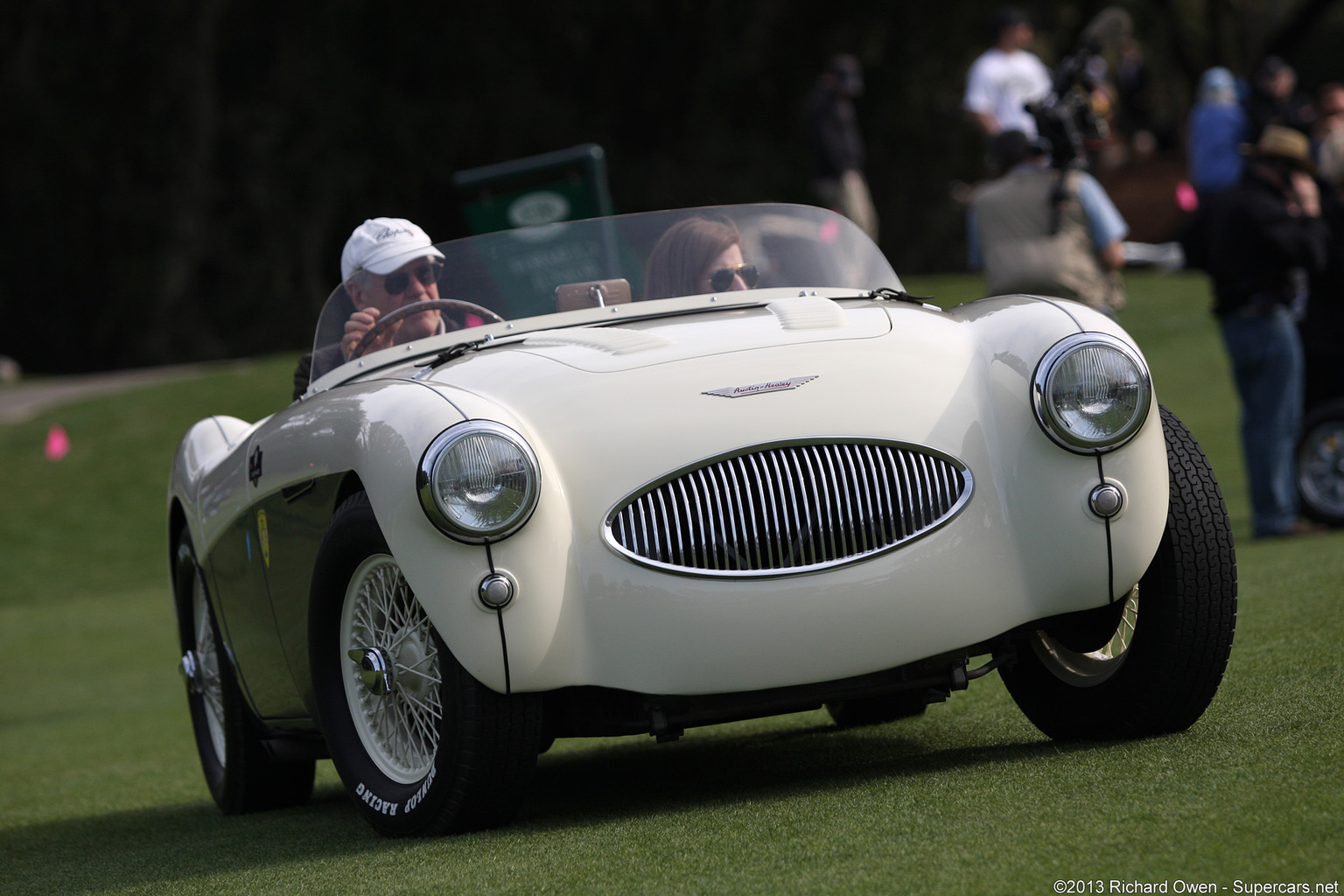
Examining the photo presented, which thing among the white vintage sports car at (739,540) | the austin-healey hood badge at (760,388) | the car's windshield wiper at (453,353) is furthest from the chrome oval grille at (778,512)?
the car's windshield wiper at (453,353)

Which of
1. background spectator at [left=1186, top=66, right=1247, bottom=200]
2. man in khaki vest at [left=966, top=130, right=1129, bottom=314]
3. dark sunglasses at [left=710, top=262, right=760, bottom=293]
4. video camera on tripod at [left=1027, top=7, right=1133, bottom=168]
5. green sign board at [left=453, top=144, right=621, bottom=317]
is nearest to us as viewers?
→ dark sunglasses at [left=710, top=262, right=760, bottom=293]

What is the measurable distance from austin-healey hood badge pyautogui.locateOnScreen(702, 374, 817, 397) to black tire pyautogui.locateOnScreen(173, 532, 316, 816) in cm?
205

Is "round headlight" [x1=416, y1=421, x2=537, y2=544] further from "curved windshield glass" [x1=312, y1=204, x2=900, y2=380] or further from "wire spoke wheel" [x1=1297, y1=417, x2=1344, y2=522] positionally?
"wire spoke wheel" [x1=1297, y1=417, x2=1344, y2=522]

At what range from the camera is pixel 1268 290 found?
879 cm

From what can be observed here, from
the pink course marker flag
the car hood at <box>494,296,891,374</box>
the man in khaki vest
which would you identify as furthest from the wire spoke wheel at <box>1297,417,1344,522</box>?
the pink course marker flag

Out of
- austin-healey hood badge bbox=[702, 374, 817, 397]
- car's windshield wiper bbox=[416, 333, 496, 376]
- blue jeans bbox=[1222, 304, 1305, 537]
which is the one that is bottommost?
blue jeans bbox=[1222, 304, 1305, 537]

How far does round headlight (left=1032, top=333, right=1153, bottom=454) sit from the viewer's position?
3.69 meters

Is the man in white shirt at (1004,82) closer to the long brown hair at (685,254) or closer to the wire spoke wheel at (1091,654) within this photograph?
the long brown hair at (685,254)

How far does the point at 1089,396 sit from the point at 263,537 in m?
2.20

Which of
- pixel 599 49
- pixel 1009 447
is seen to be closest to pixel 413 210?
pixel 599 49

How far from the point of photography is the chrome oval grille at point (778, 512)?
11.6 ft

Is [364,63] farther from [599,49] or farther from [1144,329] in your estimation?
[1144,329]

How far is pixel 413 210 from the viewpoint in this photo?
28.0 metres

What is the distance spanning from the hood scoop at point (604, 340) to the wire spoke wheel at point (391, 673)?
732 mm
